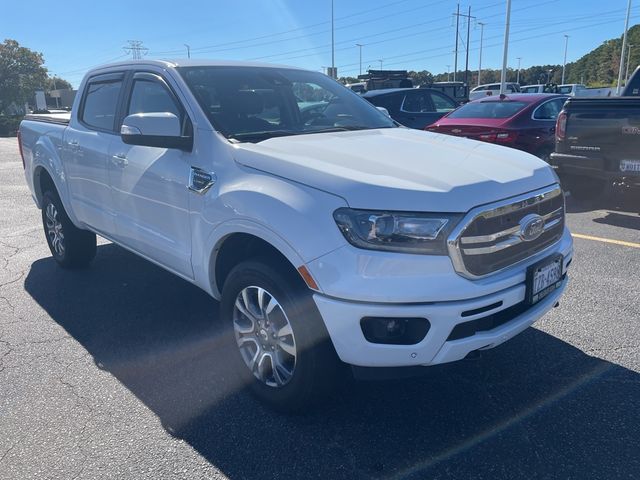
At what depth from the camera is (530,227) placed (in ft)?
9.03

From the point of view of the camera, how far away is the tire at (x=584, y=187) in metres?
7.32

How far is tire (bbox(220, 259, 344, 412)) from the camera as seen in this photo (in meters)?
2.63

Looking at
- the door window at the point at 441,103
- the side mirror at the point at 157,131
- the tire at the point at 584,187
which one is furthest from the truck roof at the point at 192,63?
the door window at the point at 441,103

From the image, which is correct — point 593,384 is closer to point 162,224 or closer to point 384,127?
point 384,127

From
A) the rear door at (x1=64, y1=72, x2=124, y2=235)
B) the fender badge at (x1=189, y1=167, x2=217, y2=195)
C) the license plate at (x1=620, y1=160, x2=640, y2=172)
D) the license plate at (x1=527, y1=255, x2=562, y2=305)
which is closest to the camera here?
the license plate at (x1=527, y1=255, x2=562, y2=305)

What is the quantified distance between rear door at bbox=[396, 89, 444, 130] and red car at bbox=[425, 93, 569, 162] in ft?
5.23

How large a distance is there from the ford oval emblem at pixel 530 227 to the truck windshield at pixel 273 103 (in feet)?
4.93

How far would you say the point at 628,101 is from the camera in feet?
20.9

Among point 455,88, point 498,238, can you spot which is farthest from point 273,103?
point 455,88

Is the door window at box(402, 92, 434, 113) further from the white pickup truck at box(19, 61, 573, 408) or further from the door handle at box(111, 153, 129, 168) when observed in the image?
the door handle at box(111, 153, 129, 168)

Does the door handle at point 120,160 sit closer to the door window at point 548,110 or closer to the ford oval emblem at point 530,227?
the ford oval emblem at point 530,227

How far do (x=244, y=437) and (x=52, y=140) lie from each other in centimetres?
367

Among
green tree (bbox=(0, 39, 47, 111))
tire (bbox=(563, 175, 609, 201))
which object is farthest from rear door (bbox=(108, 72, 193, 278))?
green tree (bbox=(0, 39, 47, 111))

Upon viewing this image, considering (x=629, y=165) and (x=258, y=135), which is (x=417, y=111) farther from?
(x=258, y=135)
